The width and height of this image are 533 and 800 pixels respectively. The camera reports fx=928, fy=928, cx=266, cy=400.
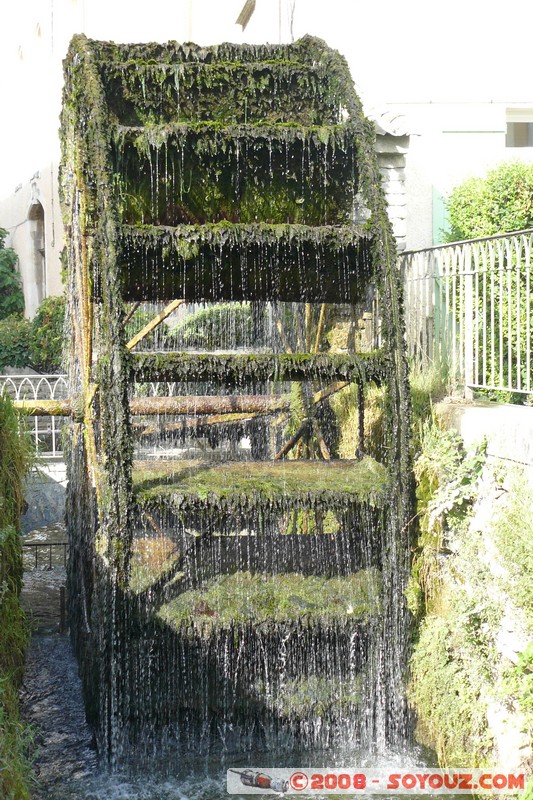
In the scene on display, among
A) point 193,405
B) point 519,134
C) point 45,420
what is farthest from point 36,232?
point 193,405

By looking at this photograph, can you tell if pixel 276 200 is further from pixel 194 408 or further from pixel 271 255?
pixel 194 408

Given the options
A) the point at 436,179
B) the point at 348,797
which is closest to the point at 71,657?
the point at 348,797

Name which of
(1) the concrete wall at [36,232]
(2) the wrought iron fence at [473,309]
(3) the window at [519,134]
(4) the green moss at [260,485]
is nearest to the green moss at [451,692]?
(4) the green moss at [260,485]

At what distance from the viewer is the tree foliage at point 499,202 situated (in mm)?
7273

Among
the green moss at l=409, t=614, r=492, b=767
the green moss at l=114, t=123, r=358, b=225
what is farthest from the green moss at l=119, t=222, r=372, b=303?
the green moss at l=409, t=614, r=492, b=767

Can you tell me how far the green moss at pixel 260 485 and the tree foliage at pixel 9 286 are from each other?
459 inches

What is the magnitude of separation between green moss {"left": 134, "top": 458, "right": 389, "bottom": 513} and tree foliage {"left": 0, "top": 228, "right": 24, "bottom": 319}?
11.7 metres

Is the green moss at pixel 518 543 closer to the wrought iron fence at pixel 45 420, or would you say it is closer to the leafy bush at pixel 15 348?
the wrought iron fence at pixel 45 420

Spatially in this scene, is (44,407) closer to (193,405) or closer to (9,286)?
(193,405)

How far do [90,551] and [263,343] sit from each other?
3263 millimetres

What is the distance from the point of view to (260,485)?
5352 millimetres

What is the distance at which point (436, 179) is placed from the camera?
783cm

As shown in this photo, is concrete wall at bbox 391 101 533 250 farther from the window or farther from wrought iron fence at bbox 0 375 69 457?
wrought iron fence at bbox 0 375 69 457

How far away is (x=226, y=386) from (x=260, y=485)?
2.91ft
